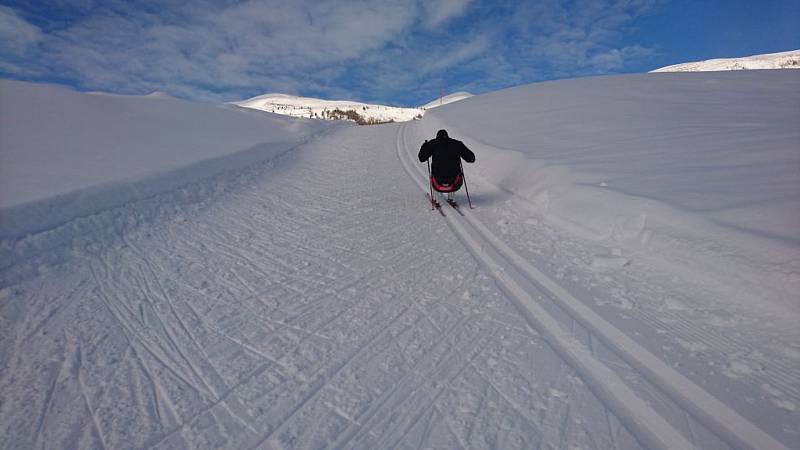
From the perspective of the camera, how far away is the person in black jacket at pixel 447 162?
581 cm

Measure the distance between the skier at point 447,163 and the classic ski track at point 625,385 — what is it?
9.01ft

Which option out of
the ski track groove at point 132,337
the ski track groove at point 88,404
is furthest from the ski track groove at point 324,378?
the ski track groove at point 88,404

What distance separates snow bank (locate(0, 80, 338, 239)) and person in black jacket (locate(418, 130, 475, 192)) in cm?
445

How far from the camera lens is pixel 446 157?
19.3 ft

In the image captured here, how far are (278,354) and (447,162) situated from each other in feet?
14.1

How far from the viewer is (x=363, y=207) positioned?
5.79 metres

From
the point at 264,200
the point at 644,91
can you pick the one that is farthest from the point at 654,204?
the point at 644,91

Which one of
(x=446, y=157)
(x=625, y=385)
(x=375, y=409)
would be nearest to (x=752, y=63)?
(x=446, y=157)

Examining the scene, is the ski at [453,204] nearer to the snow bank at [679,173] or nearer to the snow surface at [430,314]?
the snow surface at [430,314]

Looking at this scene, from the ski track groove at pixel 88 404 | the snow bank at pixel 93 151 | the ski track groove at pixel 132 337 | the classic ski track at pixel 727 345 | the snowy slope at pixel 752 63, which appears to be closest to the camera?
the ski track groove at pixel 88 404


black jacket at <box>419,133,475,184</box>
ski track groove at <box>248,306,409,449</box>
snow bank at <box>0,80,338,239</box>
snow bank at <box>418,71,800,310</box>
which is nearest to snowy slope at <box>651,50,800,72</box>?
snow bank at <box>418,71,800,310</box>

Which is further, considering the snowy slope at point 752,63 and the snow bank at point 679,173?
the snowy slope at point 752,63

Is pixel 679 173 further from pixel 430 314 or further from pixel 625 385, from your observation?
pixel 430 314

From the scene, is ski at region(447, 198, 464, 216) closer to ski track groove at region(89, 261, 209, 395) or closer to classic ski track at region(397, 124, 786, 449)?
classic ski track at region(397, 124, 786, 449)
